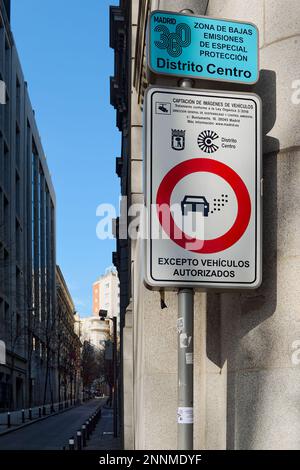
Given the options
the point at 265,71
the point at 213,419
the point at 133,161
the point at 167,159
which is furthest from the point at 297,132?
the point at 133,161

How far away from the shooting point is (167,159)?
370cm

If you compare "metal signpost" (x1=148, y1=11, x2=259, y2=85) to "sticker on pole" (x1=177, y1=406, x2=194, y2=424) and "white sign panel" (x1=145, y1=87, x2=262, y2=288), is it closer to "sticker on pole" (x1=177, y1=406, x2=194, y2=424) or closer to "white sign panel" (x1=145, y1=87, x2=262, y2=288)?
"white sign panel" (x1=145, y1=87, x2=262, y2=288)

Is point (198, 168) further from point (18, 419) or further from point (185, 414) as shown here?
point (18, 419)

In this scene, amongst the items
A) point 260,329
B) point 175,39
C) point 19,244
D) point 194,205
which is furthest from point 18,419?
point 175,39

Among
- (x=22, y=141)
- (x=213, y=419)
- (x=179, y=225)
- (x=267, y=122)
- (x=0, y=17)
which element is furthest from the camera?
(x=22, y=141)

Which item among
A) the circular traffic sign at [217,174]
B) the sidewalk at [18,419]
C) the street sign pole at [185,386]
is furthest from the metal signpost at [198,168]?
the sidewalk at [18,419]

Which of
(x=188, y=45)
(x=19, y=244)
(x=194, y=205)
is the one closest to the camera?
(x=194, y=205)

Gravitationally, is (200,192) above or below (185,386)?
above

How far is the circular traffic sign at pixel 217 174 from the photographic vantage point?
3.62 m

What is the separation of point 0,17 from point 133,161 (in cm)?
5504

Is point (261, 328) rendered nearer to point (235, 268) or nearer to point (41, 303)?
point (235, 268)

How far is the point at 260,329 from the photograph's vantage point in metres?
4.09

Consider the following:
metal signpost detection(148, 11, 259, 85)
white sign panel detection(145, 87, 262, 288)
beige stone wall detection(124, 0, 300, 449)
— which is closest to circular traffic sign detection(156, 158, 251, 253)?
white sign panel detection(145, 87, 262, 288)

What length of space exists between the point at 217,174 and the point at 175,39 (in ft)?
2.98
